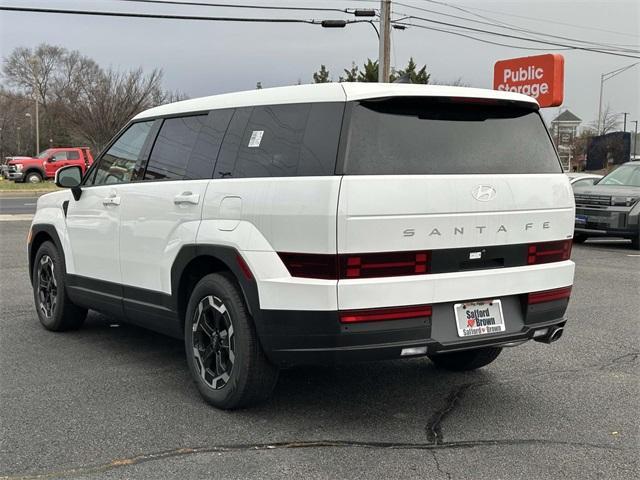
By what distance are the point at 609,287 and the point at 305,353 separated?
659 cm

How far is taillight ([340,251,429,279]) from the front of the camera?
358 centimetres

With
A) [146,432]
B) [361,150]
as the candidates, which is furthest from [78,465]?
[361,150]

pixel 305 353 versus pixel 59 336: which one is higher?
pixel 305 353

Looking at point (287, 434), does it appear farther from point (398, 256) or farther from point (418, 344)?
point (398, 256)

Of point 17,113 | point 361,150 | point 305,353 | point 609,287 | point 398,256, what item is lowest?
point 609,287

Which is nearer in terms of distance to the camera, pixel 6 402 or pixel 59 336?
pixel 6 402

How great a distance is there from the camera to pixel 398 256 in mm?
3674

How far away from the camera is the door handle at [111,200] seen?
5.26 m

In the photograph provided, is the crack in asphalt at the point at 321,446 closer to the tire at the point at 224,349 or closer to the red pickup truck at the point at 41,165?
the tire at the point at 224,349

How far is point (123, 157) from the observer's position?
18.0ft

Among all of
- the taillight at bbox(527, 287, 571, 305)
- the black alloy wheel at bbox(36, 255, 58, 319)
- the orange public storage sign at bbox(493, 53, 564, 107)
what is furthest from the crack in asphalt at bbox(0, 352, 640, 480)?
the orange public storage sign at bbox(493, 53, 564, 107)

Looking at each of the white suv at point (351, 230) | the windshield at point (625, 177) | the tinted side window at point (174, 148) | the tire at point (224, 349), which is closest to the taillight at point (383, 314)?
the white suv at point (351, 230)

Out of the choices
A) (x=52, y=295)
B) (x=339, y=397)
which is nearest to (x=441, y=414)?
(x=339, y=397)

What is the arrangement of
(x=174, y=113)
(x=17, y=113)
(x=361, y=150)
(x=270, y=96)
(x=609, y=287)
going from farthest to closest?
(x=17, y=113)
(x=609, y=287)
(x=174, y=113)
(x=270, y=96)
(x=361, y=150)
